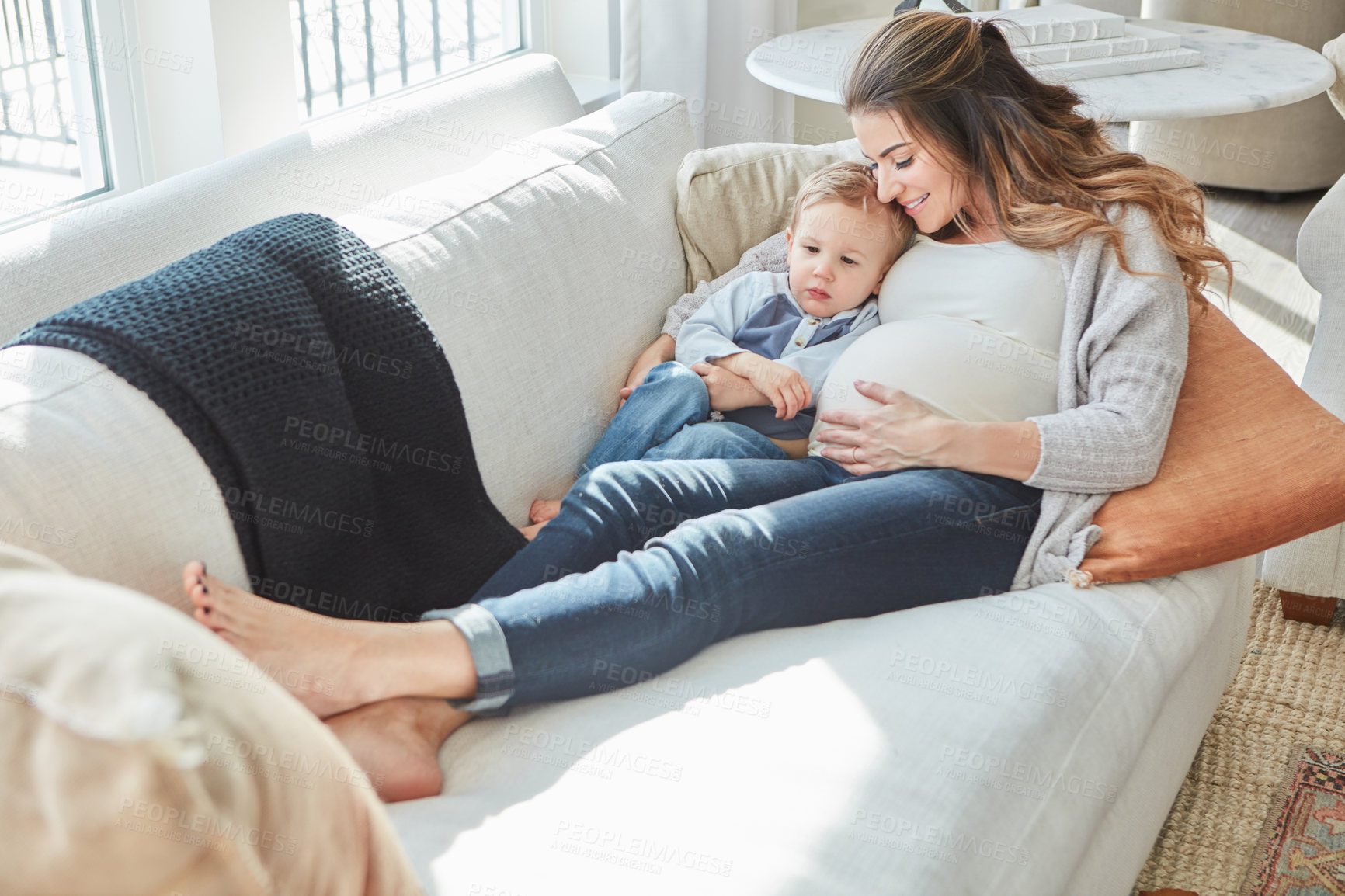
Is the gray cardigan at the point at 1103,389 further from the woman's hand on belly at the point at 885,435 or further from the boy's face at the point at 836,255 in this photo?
the boy's face at the point at 836,255

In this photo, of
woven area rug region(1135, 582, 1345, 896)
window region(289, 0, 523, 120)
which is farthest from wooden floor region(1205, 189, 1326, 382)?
window region(289, 0, 523, 120)

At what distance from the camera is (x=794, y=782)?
980mm

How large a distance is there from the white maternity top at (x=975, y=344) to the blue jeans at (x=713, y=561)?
0.38ft

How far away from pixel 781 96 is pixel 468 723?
223 centimetres

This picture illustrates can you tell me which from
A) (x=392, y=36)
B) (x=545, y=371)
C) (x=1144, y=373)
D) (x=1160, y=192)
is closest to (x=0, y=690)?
(x=545, y=371)

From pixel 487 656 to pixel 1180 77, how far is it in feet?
5.76

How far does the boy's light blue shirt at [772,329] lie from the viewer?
1591 mm

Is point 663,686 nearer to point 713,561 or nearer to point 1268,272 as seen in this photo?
point 713,561

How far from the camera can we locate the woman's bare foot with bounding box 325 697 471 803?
981 mm

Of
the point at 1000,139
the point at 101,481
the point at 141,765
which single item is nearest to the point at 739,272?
the point at 1000,139

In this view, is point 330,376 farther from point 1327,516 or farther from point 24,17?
point 1327,516

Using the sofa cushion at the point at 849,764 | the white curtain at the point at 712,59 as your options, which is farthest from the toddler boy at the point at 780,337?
the white curtain at the point at 712,59

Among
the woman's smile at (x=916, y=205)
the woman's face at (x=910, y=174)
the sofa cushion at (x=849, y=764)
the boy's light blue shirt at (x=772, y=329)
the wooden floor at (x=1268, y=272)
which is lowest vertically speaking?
the wooden floor at (x=1268, y=272)

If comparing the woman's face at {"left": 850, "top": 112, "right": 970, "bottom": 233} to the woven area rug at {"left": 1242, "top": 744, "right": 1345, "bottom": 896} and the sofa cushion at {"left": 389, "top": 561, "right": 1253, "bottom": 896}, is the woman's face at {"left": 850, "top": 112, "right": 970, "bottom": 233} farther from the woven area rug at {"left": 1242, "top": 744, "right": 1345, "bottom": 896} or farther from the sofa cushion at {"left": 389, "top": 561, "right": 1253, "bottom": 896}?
the woven area rug at {"left": 1242, "top": 744, "right": 1345, "bottom": 896}
